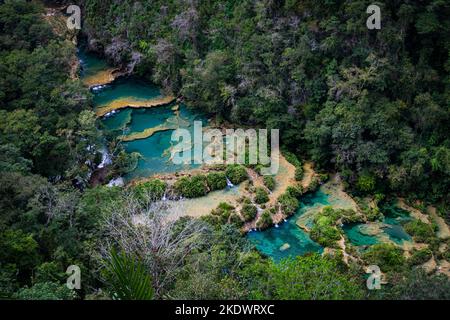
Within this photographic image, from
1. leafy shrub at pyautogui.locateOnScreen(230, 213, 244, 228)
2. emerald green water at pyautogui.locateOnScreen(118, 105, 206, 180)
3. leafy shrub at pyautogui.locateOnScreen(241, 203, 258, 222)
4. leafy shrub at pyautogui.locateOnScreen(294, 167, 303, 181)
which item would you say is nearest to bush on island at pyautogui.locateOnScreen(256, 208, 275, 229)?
leafy shrub at pyautogui.locateOnScreen(241, 203, 258, 222)

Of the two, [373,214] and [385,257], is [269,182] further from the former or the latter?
[385,257]

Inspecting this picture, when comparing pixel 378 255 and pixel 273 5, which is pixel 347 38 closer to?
pixel 273 5

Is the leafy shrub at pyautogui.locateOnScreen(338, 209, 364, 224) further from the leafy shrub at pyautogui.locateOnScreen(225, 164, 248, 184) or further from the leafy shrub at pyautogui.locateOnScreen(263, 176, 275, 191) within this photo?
the leafy shrub at pyautogui.locateOnScreen(225, 164, 248, 184)

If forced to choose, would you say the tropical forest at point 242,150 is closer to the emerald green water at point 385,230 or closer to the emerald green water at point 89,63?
the emerald green water at point 385,230

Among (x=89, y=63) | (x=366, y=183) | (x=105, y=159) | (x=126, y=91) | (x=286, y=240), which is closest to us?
(x=286, y=240)

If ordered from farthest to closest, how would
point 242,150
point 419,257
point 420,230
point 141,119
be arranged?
1. point 141,119
2. point 242,150
3. point 420,230
4. point 419,257

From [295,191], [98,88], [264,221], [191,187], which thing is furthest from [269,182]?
[98,88]
